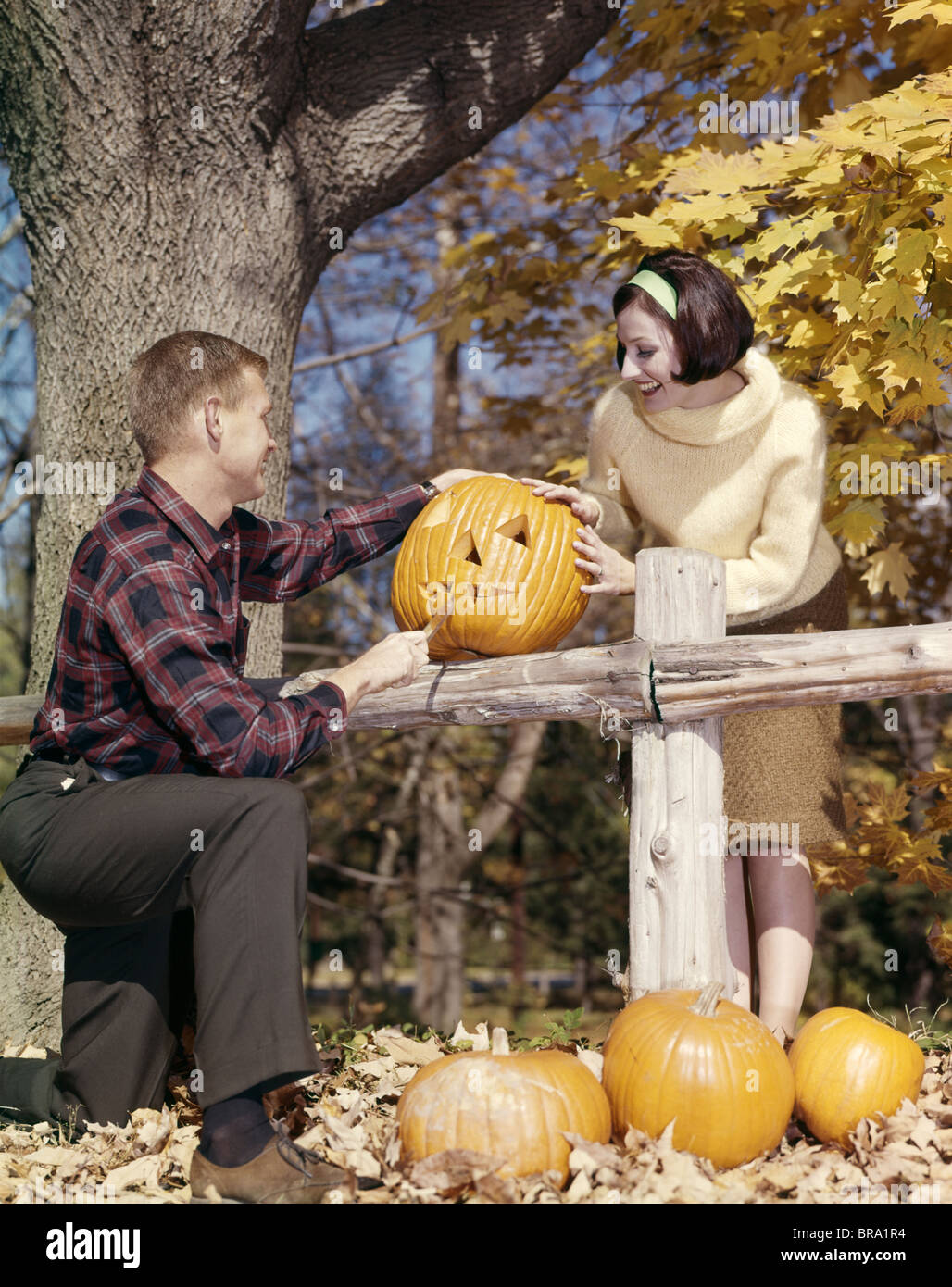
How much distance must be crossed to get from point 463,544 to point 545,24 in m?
2.44

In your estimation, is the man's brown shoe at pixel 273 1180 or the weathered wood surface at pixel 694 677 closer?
the man's brown shoe at pixel 273 1180

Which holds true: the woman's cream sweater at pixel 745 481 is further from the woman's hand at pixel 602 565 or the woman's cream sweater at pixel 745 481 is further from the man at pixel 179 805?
the man at pixel 179 805

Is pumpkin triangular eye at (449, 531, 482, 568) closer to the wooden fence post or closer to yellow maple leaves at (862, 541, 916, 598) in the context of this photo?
the wooden fence post

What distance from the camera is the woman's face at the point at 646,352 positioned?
3463mm

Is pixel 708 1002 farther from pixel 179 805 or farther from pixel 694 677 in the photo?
pixel 179 805

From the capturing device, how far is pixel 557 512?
11.3ft

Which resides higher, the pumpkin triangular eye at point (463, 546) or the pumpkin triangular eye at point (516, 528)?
the pumpkin triangular eye at point (516, 528)

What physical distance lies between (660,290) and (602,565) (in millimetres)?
787

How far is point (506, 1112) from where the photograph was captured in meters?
2.69

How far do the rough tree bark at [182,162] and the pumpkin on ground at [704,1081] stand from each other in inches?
82.8

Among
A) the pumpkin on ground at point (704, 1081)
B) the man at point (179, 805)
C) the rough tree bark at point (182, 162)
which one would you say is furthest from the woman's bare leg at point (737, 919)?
the rough tree bark at point (182, 162)

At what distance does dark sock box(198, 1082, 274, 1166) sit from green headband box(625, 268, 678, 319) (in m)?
2.27
